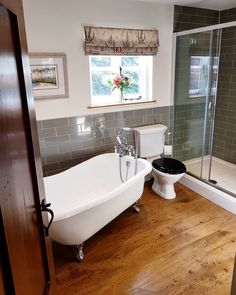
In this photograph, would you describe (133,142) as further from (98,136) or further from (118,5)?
(118,5)

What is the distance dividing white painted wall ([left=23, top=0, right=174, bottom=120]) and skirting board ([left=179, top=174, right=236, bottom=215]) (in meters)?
1.33

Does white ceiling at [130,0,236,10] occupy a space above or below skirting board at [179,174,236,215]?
above

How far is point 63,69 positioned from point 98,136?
936 mm

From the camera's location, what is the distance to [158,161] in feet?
11.2

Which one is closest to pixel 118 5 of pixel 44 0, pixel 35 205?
pixel 44 0

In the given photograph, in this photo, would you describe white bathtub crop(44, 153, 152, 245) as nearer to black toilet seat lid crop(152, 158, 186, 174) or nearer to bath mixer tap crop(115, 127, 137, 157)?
bath mixer tap crop(115, 127, 137, 157)

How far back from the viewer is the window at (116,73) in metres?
3.19

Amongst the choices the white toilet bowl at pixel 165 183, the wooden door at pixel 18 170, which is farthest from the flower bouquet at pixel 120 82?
the wooden door at pixel 18 170

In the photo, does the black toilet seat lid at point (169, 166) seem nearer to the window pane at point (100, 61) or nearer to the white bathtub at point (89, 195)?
the white bathtub at point (89, 195)

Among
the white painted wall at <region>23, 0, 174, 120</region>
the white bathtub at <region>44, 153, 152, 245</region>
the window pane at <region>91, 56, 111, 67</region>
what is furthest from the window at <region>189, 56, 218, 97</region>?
the white bathtub at <region>44, 153, 152, 245</region>

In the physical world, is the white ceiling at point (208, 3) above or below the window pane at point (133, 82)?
above

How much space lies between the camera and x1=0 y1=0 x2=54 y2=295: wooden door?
2.34ft

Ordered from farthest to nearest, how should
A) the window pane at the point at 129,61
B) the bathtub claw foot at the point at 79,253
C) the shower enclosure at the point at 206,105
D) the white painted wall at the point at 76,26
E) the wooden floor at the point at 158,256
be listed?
1. the shower enclosure at the point at 206,105
2. the window pane at the point at 129,61
3. the white painted wall at the point at 76,26
4. the bathtub claw foot at the point at 79,253
5. the wooden floor at the point at 158,256

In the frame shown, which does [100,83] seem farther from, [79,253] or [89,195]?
[79,253]
